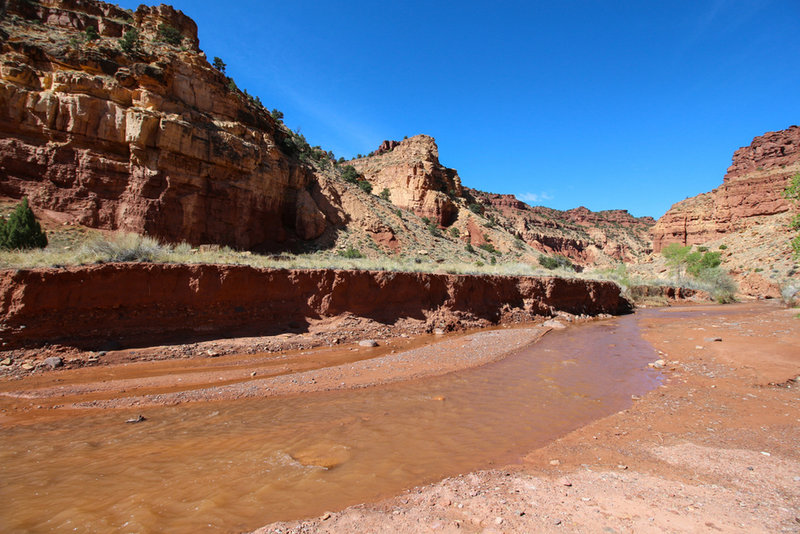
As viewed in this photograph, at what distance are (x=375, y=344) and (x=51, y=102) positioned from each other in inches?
754

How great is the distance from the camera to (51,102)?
16.3 metres

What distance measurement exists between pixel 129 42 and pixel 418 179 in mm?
28211

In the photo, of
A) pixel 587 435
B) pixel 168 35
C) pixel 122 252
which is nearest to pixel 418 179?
pixel 168 35

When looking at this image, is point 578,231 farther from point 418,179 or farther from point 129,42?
point 129,42

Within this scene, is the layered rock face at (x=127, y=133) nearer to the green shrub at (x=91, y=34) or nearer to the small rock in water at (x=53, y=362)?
the green shrub at (x=91, y=34)

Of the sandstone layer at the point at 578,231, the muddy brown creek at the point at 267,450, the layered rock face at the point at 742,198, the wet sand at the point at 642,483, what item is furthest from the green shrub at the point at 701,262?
the muddy brown creek at the point at 267,450

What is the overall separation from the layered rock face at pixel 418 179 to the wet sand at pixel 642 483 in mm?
35935

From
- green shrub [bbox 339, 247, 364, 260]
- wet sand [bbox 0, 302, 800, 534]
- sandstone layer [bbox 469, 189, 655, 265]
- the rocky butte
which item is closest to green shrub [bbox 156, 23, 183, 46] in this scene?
the rocky butte

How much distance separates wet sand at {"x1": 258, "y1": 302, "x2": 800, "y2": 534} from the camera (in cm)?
305

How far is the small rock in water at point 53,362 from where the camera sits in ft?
26.0

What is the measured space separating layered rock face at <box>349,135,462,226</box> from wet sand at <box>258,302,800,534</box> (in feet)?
118

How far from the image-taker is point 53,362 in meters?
7.98

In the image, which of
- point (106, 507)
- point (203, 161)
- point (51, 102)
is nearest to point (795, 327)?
point (106, 507)

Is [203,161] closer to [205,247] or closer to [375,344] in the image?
[205,247]
